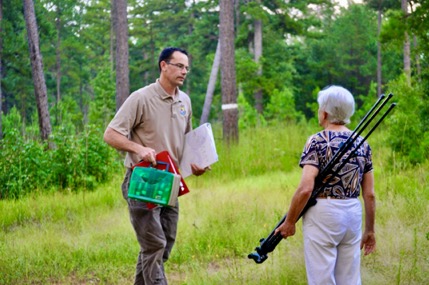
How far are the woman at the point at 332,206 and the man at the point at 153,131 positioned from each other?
1415 millimetres

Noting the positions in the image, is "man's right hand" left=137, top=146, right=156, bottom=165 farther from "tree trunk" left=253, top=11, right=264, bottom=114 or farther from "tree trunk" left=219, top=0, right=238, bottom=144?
"tree trunk" left=253, top=11, right=264, bottom=114

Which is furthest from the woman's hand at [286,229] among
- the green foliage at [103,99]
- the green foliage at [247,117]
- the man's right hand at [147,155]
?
the green foliage at [103,99]

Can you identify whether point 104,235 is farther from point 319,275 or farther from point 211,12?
point 211,12

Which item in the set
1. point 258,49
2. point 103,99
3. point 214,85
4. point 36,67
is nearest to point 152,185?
point 36,67

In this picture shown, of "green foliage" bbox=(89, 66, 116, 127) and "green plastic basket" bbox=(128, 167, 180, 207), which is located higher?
"green plastic basket" bbox=(128, 167, 180, 207)

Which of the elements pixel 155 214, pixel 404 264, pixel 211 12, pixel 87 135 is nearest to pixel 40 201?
pixel 87 135

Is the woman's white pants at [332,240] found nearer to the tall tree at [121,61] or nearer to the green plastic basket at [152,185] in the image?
the green plastic basket at [152,185]

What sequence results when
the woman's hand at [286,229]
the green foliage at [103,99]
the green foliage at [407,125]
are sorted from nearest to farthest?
the woman's hand at [286,229]
the green foliage at [407,125]
the green foliage at [103,99]

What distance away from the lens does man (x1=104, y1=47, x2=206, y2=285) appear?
4.77 m

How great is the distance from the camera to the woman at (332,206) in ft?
11.9

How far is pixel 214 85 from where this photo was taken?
24.6 m

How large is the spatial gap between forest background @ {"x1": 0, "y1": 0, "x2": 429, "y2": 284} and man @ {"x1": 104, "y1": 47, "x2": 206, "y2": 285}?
4.14 feet

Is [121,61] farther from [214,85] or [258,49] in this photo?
[258,49]

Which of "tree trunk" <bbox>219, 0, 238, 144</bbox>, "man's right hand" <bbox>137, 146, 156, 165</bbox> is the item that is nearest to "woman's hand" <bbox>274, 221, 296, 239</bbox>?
"man's right hand" <bbox>137, 146, 156, 165</bbox>
